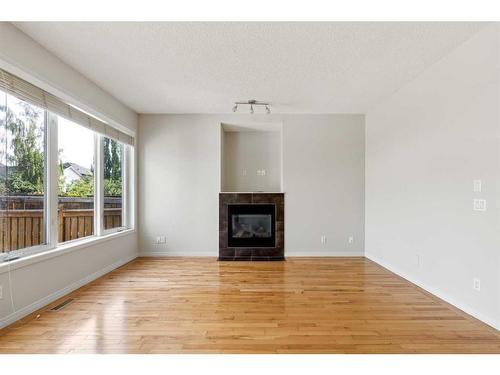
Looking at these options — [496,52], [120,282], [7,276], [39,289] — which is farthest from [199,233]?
[496,52]

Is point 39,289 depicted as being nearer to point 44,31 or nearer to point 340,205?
point 44,31

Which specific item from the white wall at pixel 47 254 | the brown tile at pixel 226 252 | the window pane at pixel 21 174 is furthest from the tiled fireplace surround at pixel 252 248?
the window pane at pixel 21 174

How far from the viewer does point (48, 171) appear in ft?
9.34

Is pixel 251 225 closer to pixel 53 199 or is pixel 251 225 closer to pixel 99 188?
pixel 99 188

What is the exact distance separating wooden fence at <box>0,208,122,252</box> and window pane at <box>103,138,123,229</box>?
1.31ft

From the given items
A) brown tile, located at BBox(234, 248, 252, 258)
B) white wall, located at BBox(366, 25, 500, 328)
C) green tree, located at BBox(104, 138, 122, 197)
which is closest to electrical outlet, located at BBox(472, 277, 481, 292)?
white wall, located at BBox(366, 25, 500, 328)

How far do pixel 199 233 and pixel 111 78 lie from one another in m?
2.73

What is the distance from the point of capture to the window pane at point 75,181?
3.08 meters

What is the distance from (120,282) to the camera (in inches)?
134

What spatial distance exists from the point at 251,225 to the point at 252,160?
128cm

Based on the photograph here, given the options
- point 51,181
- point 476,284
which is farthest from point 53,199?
point 476,284

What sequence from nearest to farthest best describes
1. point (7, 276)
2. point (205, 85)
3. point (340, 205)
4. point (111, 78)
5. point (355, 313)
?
point (7, 276) < point (355, 313) < point (111, 78) < point (205, 85) < point (340, 205)

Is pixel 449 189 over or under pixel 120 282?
over

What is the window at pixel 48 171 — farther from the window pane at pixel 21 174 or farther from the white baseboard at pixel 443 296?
the white baseboard at pixel 443 296
